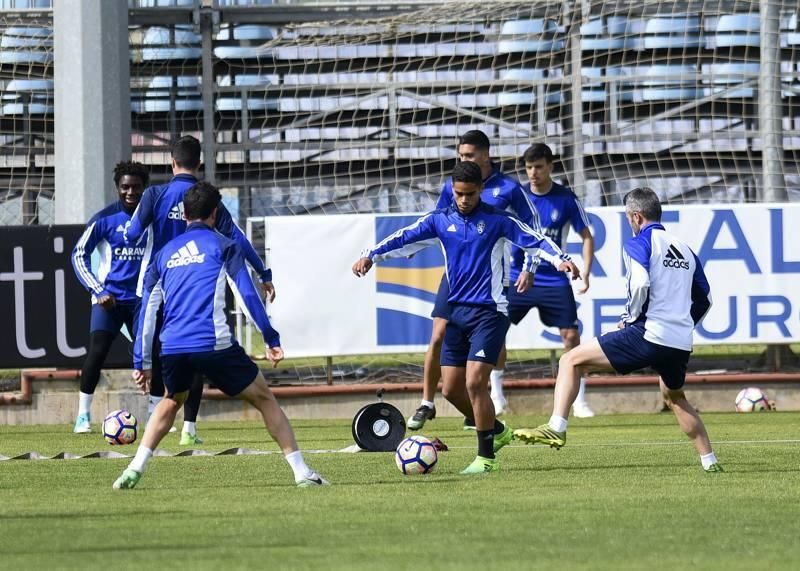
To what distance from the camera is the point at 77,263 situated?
12.9 m

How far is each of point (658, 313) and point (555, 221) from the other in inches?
167

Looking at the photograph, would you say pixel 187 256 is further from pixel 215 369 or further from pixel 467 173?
pixel 467 173

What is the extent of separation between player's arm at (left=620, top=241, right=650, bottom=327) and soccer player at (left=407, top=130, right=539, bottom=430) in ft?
5.61

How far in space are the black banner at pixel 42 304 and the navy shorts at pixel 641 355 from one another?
6.43 m

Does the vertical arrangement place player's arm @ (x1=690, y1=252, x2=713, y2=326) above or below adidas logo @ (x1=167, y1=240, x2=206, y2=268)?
below

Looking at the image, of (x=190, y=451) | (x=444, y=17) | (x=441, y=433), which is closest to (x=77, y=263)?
(x=190, y=451)

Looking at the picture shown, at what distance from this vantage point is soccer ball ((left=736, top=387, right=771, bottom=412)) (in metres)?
15.4

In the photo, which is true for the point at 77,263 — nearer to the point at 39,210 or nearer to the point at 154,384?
the point at 154,384

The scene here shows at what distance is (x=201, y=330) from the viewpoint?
8562mm

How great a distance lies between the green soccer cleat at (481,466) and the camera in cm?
962

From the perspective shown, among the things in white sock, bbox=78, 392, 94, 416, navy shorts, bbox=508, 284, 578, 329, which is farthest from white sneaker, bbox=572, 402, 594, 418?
white sock, bbox=78, 392, 94, 416

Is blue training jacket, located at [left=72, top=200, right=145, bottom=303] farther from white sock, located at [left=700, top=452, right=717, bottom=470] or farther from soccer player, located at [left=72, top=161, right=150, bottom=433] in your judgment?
white sock, located at [left=700, top=452, right=717, bottom=470]

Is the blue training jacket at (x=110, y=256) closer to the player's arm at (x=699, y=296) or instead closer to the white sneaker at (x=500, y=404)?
the white sneaker at (x=500, y=404)

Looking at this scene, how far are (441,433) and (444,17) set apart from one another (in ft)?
25.6
